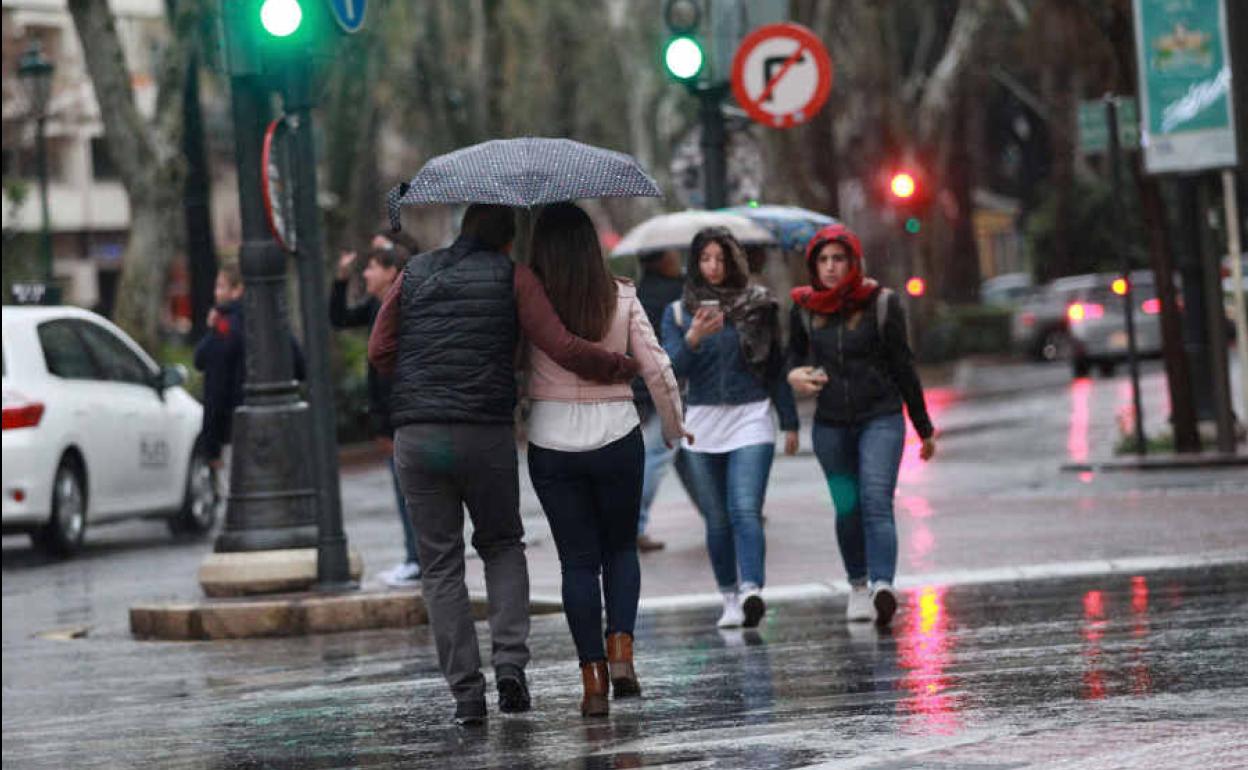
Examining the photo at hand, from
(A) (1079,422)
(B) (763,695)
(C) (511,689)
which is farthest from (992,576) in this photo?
(A) (1079,422)

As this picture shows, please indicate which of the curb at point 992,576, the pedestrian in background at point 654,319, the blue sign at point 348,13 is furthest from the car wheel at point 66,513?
the curb at point 992,576

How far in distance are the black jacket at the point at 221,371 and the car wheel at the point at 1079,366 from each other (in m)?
25.3

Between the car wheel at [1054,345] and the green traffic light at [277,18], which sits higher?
the green traffic light at [277,18]

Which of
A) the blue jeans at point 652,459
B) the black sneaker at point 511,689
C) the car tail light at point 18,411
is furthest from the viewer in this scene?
the car tail light at point 18,411

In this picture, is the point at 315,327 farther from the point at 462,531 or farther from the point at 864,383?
the point at 462,531

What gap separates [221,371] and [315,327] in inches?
197

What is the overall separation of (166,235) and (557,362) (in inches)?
915

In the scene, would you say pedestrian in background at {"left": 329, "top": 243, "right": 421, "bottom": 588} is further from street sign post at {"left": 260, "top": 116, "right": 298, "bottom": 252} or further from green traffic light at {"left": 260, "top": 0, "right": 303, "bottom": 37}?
green traffic light at {"left": 260, "top": 0, "right": 303, "bottom": 37}

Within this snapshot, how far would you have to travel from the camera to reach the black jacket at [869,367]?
12.0 metres

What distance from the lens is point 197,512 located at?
70.5 ft

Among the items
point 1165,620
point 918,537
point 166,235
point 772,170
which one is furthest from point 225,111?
point 1165,620

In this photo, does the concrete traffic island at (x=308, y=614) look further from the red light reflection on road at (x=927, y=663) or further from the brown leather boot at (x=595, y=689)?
the brown leather boot at (x=595, y=689)

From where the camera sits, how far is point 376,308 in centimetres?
1476

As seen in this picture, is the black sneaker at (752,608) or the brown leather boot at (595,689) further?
the black sneaker at (752,608)
